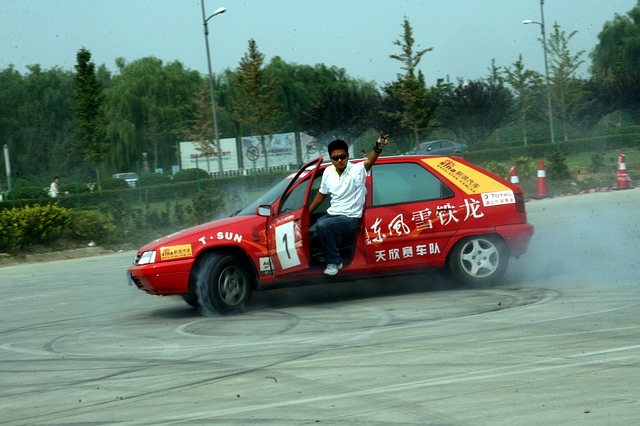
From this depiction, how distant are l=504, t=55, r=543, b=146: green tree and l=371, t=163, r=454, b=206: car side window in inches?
1814

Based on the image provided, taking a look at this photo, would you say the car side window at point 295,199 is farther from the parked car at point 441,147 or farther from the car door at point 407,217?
the parked car at point 441,147

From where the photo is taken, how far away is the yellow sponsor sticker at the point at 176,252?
841cm

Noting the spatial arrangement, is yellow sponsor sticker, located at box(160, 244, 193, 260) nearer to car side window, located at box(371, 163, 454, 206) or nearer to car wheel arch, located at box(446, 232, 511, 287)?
car side window, located at box(371, 163, 454, 206)

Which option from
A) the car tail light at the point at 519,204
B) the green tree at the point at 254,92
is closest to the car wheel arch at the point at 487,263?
the car tail light at the point at 519,204

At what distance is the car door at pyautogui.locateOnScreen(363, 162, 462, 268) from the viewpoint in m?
8.83

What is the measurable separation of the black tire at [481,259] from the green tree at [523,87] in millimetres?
46024

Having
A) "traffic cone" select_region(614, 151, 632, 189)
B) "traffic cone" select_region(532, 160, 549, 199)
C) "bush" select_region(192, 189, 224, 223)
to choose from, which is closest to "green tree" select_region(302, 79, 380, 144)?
"traffic cone" select_region(532, 160, 549, 199)

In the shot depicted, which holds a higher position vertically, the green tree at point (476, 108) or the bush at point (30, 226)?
the green tree at point (476, 108)

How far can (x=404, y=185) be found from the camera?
9133 millimetres

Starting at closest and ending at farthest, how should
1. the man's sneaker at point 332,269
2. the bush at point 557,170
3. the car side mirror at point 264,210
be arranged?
the man's sneaker at point 332,269 → the car side mirror at point 264,210 → the bush at point 557,170

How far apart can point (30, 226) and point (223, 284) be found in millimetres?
12485

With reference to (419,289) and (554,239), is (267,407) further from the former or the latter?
(554,239)

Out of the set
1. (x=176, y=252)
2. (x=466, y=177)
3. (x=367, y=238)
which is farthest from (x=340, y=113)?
(x=176, y=252)

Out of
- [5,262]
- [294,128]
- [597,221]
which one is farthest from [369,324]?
[294,128]
